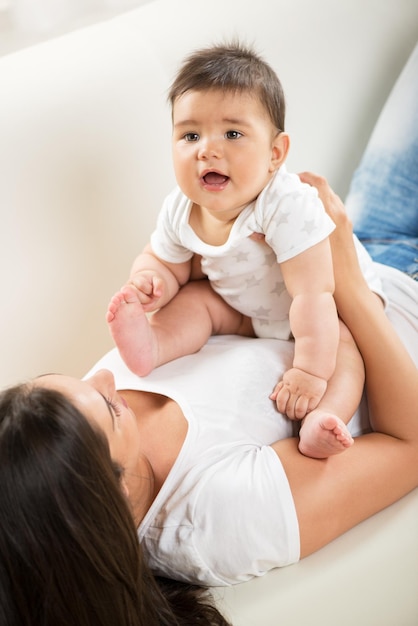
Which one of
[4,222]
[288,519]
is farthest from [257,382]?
[4,222]

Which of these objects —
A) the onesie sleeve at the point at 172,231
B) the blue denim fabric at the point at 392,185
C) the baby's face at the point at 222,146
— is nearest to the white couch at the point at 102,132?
the blue denim fabric at the point at 392,185

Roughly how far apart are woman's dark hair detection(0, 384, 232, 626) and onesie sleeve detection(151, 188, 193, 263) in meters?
0.48

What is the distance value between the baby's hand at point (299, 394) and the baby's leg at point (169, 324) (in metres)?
0.21

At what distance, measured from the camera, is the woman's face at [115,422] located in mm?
932

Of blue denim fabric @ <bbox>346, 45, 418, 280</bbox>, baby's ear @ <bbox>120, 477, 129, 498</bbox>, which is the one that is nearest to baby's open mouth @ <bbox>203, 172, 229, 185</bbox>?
baby's ear @ <bbox>120, 477, 129, 498</bbox>

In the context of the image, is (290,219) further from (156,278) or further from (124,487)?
(124,487)

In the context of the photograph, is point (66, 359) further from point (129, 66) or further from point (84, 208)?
point (129, 66)

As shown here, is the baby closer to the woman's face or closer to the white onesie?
the white onesie

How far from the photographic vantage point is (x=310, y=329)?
119cm

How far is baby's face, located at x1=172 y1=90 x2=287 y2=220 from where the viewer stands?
1114 mm

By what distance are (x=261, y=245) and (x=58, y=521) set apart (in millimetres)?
568

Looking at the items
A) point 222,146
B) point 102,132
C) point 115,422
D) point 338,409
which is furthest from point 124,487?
point 102,132

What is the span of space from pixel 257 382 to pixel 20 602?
1.65ft

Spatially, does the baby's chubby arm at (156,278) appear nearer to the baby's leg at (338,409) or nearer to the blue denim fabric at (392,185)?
the baby's leg at (338,409)
